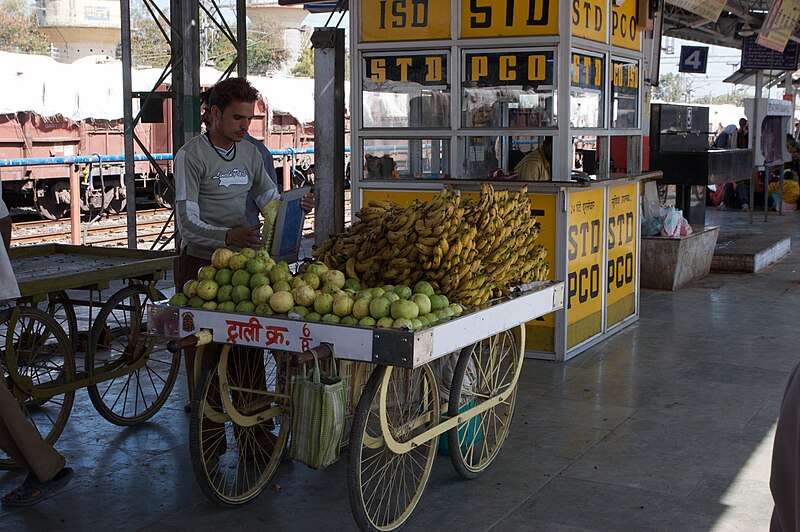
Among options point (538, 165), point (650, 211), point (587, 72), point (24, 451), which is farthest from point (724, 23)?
point (24, 451)

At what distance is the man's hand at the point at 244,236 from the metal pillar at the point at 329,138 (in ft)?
9.81

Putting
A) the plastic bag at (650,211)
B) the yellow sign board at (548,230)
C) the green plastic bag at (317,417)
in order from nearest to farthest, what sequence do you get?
the green plastic bag at (317,417)
the yellow sign board at (548,230)
the plastic bag at (650,211)

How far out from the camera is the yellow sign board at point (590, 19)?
7.14m

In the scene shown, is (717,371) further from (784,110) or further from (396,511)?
(784,110)

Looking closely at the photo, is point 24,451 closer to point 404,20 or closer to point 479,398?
point 479,398

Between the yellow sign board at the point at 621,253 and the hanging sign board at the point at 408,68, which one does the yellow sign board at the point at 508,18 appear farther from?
the yellow sign board at the point at 621,253

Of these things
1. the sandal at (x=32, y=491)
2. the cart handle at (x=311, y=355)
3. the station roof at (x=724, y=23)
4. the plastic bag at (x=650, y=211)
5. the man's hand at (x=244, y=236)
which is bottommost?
the sandal at (x=32, y=491)

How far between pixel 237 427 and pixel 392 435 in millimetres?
846

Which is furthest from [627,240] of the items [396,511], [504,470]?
[396,511]

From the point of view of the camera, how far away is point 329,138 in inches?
314

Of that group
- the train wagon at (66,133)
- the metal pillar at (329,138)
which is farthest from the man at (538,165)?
the train wagon at (66,133)

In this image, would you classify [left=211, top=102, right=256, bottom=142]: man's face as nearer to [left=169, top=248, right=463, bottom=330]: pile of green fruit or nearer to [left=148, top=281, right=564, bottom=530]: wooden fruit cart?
[left=169, top=248, right=463, bottom=330]: pile of green fruit

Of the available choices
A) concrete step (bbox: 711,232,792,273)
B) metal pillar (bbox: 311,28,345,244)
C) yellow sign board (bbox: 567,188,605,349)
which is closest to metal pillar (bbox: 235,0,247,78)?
metal pillar (bbox: 311,28,345,244)

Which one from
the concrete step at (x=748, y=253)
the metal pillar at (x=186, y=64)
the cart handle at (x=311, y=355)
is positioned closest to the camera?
the cart handle at (x=311, y=355)
